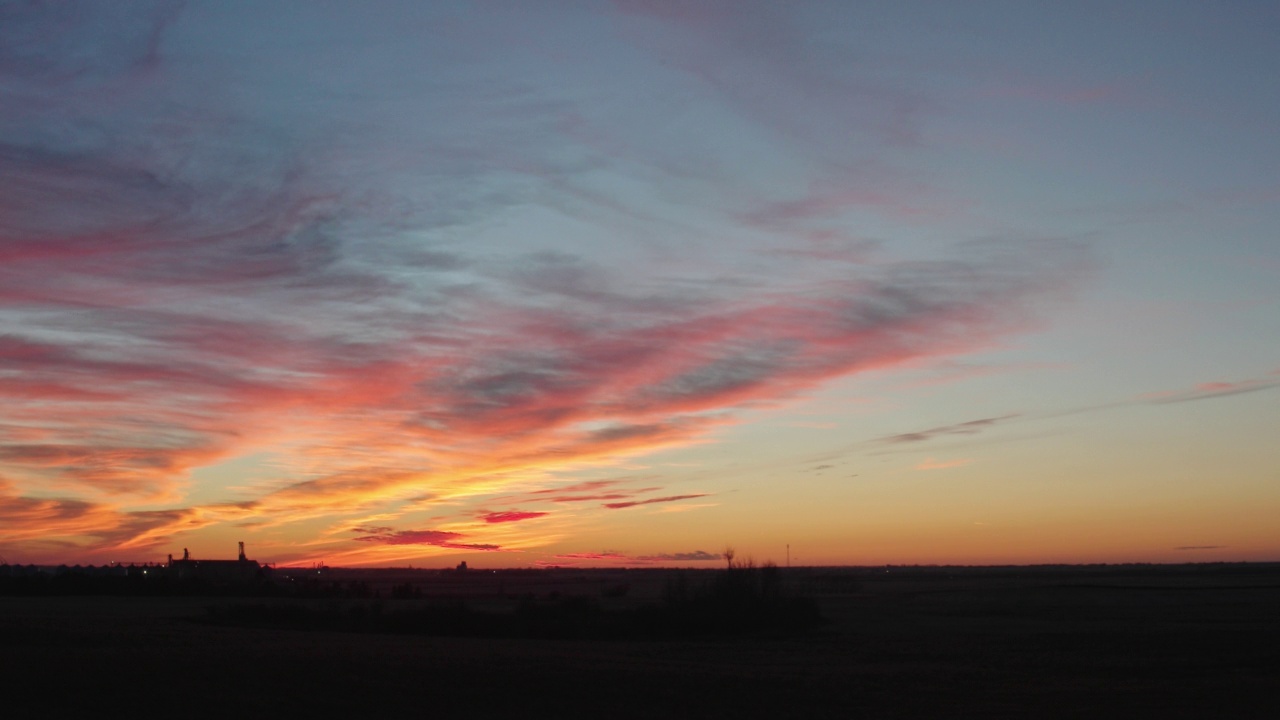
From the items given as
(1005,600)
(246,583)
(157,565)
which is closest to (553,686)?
(1005,600)

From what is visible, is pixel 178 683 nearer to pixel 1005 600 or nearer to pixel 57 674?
pixel 57 674

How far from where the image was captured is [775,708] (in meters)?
20.3

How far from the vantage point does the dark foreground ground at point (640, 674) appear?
19.3 meters

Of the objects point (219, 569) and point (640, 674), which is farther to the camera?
point (219, 569)

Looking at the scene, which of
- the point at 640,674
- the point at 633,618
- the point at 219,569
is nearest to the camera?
the point at 640,674

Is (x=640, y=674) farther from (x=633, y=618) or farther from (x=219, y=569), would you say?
(x=219, y=569)

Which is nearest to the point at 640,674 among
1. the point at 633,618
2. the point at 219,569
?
the point at 633,618

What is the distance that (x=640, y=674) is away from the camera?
25625 millimetres

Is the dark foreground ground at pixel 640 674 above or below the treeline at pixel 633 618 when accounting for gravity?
above

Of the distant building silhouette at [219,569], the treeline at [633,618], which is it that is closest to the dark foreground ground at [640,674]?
the treeline at [633,618]

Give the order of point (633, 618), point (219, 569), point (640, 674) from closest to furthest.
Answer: point (640, 674), point (633, 618), point (219, 569)

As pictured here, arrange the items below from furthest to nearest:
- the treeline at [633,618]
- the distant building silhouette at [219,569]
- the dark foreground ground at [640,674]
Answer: the distant building silhouette at [219,569]
the treeline at [633,618]
the dark foreground ground at [640,674]

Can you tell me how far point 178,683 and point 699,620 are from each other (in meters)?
29.2

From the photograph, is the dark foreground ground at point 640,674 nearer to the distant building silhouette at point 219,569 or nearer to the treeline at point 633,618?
the treeline at point 633,618
